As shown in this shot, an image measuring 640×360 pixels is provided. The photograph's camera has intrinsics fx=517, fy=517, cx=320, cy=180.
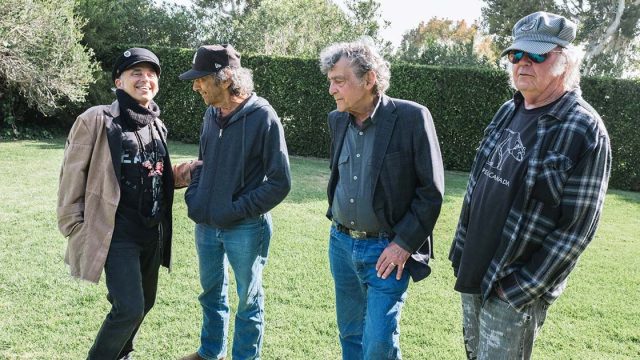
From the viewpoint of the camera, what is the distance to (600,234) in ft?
23.6

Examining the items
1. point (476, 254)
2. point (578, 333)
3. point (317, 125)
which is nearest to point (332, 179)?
point (476, 254)

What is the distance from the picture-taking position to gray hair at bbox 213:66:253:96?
308 centimetres

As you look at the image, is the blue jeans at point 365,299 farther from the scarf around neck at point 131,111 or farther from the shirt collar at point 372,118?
the scarf around neck at point 131,111

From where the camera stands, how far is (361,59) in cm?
262

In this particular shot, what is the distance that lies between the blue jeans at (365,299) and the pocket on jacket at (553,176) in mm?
889

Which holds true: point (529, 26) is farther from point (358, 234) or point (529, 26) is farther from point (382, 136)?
point (358, 234)

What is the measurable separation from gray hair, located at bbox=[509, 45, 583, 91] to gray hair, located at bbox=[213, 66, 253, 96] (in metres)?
1.76

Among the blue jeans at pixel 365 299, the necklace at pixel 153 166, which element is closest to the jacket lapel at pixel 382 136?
the blue jeans at pixel 365 299

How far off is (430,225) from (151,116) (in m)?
1.74

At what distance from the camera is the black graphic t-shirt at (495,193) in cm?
222

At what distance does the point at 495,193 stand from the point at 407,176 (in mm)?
501

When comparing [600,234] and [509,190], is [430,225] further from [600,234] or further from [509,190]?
[600,234]

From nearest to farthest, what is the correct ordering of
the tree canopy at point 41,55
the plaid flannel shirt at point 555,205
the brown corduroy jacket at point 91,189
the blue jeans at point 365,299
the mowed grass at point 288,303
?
the plaid flannel shirt at point 555,205, the blue jeans at point 365,299, the brown corduroy jacket at point 91,189, the mowed grass at point 288,303, the tree canopy at point 41,55

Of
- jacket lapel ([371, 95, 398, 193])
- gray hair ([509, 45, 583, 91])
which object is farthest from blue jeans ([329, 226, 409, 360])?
gray hair ([509, 45, 583, 91])
